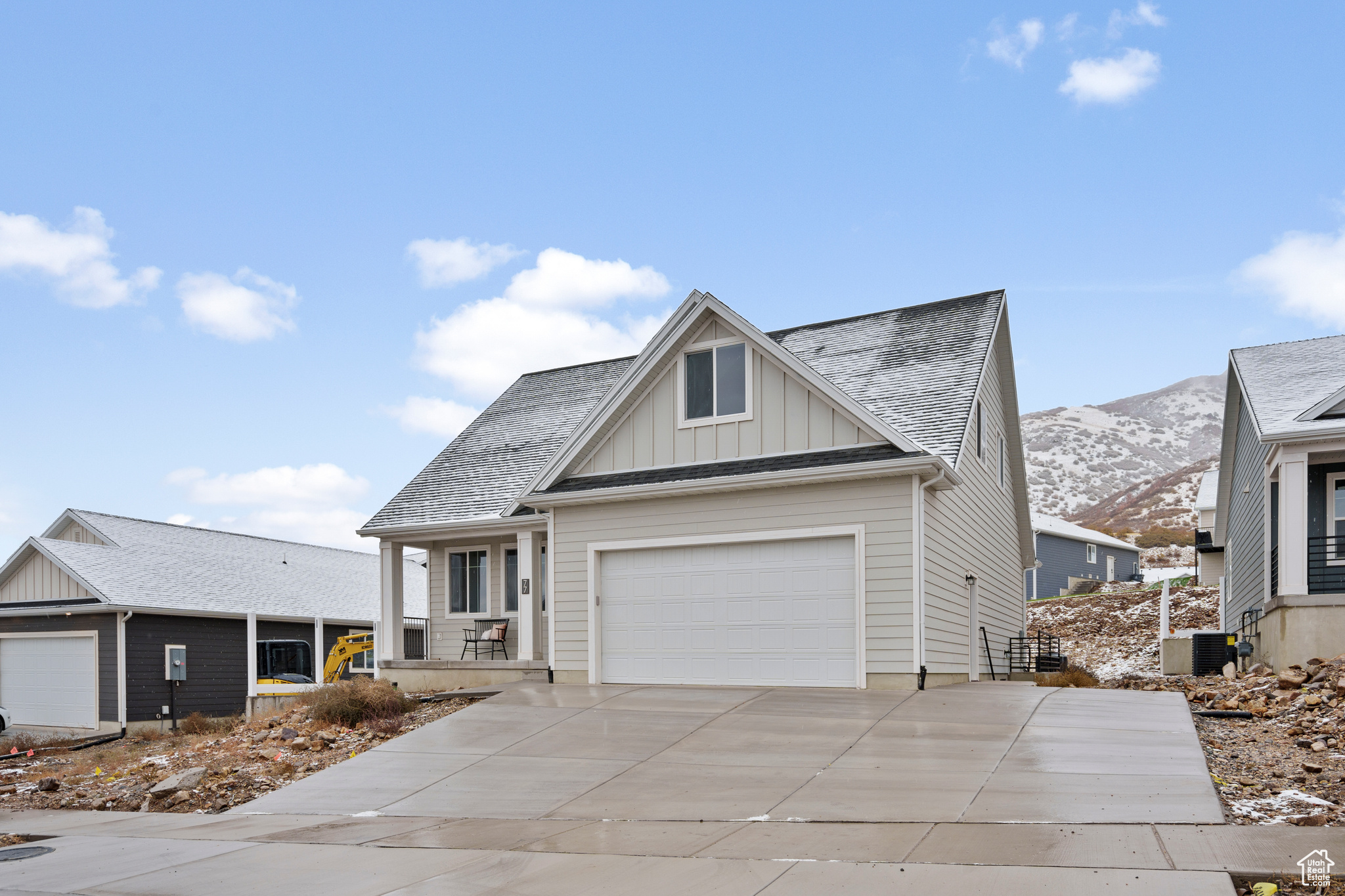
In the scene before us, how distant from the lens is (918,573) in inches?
594

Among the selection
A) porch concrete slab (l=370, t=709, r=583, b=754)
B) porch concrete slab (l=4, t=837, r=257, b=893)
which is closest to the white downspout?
porch concrete slab (l=370, t=709, r=583, b=754)

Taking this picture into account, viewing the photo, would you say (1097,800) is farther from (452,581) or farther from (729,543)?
(452,581)

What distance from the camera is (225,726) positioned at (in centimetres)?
1958

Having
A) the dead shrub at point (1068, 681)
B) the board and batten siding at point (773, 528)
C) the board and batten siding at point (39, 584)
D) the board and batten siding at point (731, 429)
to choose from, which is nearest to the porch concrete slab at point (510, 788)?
the board and batten siding at point (773, 528)

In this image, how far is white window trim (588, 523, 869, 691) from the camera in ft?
50.3

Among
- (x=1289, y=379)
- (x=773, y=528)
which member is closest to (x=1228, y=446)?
(x=1289, y=379)

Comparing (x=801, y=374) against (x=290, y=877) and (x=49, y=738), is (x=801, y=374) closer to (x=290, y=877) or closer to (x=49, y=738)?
(x=290, y=877)

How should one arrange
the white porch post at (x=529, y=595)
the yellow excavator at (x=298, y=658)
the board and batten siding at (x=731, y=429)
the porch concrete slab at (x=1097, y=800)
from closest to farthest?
the porch concrete slab at (x=1097, y=800) < the board and batten siding at (x=731, y=429) < the white porch post at (x=529, y=595) < the yellow excavator at (x=298, y=658)

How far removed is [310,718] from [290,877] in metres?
8.19

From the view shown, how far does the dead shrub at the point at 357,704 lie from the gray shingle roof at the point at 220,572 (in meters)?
13.2

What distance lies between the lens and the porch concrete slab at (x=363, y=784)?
37.1 ft

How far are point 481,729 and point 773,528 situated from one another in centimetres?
514

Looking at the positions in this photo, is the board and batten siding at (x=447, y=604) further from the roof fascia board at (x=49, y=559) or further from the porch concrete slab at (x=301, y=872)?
the porch concrete slab at (x=301, y=872)

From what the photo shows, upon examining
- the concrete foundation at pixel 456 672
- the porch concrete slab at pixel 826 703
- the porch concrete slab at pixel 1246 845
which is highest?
the porch concrete slab at pixel 1246 845
